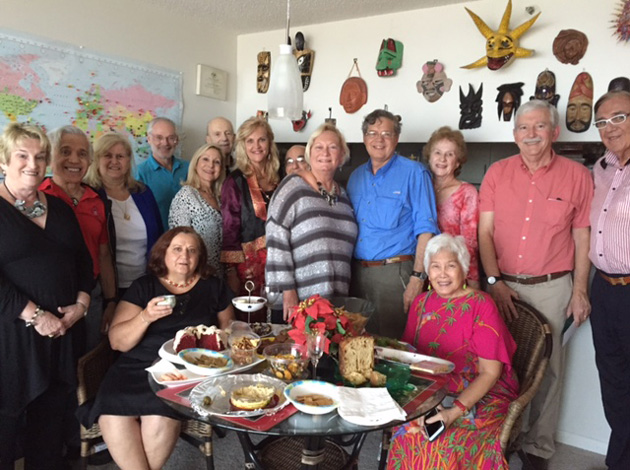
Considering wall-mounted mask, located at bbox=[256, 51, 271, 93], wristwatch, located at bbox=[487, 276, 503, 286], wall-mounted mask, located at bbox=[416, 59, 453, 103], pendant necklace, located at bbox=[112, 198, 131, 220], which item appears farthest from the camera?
wall-mounted mask, located at bbox=[256, 51, 271, 93]

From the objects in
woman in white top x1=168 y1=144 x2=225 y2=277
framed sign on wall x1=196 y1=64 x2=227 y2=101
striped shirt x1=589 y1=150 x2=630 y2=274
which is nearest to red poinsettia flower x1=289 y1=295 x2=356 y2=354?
woman in white top x1=168 y1=144 x2=225 y2=277

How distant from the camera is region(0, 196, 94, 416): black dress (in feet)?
5.65

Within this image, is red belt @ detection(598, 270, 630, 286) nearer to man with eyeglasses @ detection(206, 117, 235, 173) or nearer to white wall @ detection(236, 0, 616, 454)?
white wall @ detection(236, 0, 616, 454)

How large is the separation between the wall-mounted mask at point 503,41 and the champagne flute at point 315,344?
83.8 inches

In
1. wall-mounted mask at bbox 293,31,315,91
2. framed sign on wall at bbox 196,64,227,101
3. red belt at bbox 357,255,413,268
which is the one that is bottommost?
red belt at bbox 357,255,413,268

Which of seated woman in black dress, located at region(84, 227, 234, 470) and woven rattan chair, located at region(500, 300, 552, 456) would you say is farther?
seated woman in black dress, located at region(84, 227, 234, 470)

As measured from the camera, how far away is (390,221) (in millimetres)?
2318

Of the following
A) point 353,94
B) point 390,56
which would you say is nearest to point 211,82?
point 353,94

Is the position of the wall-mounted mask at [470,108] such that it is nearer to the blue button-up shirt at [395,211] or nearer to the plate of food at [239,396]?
the blue button-up shirt at [395,211]

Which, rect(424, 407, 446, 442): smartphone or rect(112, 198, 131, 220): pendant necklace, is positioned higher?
rect(112, 198, 131, 220): pendant necklace

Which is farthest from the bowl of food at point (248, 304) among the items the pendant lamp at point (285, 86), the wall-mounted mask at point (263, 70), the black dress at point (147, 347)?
the wall-mounted mask at point (263, 70)

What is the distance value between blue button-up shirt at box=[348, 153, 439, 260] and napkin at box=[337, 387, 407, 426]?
102cm

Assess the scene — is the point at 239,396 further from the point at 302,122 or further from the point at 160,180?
the point at 302,122

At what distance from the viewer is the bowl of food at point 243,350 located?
5.16ft
